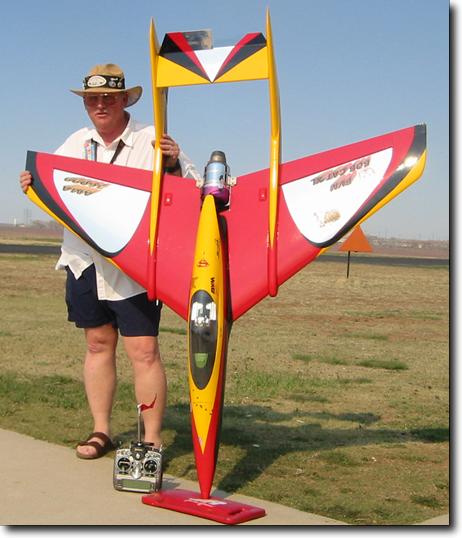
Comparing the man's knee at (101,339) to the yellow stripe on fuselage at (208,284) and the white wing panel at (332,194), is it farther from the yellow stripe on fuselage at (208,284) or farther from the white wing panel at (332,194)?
the white wing panel at (332,194)

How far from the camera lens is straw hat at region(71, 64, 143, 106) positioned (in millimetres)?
5090

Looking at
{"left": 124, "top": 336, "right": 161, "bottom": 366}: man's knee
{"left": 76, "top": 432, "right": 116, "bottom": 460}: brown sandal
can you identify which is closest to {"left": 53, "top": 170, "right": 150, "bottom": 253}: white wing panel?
{"left": 124, "top": 336, "right": 161, "bottom": 366}: man's knee

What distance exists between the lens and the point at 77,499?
174 inches

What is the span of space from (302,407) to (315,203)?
2950mm

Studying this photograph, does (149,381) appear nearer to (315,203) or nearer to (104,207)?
(104,207)

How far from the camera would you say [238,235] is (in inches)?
183

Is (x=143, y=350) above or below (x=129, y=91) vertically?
below

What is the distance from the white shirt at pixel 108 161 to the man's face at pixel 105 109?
0.26ft

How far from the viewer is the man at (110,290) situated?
16.5 feet

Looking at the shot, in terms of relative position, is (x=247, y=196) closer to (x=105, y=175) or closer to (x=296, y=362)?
(x=105, y=175)

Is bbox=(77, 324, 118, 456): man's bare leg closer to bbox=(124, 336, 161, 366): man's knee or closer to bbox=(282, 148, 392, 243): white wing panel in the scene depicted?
bbox=(124, 336, 161, 366): man's knee

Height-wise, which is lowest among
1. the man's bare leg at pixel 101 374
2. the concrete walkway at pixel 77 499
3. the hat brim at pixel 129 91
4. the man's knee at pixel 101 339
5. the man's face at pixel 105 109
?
the concrete walkway at pixel 77 499

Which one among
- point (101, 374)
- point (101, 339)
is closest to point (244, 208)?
point (101, 339)

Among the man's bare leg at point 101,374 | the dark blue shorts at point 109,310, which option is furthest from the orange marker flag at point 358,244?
the dark blue shorts at point 109,310
